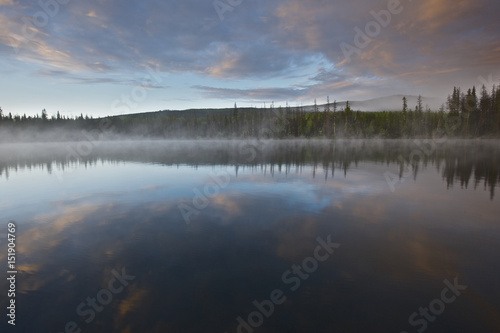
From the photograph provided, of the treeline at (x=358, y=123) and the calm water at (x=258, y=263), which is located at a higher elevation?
the treeline at (x=358, y=123)

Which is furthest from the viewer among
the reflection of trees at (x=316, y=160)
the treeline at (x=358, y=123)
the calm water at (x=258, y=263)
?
the treeline at (x=358, y=123)

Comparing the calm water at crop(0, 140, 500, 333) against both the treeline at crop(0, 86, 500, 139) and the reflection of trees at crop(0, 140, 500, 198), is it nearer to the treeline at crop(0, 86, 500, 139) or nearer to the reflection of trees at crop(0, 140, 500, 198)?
the reflection of trees at crop(0, 140, 500, 198)

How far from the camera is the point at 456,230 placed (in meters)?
10.9

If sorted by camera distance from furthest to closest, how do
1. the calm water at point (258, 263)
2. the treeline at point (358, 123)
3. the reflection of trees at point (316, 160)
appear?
the treeline at point (358, 123) < the reflection of trees at point (316, 160) < the calm water at point (258, 263)

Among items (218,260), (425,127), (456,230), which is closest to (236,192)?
(218,260)

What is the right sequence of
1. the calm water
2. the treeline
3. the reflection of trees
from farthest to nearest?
1. the treeline
2. the reflection of trees
3. the calm water

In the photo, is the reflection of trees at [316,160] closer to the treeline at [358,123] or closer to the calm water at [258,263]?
the calm water at [258,263]

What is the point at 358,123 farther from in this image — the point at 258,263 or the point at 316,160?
the point at 258,263

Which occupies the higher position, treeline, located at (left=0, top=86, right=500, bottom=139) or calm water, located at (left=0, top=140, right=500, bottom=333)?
treeline, located at (left=0, top=86, right=500, bottom=139)

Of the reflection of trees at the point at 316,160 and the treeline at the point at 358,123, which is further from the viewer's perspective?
the treeline at the point at 358,123

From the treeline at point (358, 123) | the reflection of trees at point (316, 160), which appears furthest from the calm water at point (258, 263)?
the treeline at point (358, 123)

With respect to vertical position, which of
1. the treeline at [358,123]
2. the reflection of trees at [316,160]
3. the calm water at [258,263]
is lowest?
the calm water at [258,263]

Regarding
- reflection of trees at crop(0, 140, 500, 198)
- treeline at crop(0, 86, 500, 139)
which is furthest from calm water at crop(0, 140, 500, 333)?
treeline at crop(0, 86, 500, 139)

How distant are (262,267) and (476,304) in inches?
212
